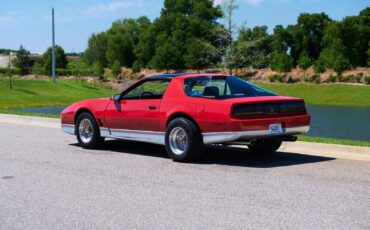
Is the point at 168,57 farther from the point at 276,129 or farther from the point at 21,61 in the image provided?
the point at 276,129

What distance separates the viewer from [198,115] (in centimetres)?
874

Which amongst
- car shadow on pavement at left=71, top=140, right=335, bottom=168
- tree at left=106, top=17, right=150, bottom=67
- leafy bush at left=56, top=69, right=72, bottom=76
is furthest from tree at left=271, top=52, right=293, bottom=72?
car shadow on pavement at left=71, top=140, right=335, bottom=168

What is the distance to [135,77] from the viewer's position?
109375 mm

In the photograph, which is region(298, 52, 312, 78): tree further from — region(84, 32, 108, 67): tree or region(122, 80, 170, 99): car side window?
region(122, 80, 170, 99): car side window

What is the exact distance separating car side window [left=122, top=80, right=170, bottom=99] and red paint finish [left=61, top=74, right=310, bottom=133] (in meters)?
0.08

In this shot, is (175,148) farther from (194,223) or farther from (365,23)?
(365,23)

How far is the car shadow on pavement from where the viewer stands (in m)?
8.86

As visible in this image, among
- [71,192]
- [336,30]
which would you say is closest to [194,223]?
[71,192]

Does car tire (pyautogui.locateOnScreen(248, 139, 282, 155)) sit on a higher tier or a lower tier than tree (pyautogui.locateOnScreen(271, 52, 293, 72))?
lower

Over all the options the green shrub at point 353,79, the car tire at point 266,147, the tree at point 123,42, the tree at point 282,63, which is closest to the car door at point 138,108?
the car tire at point 266,147

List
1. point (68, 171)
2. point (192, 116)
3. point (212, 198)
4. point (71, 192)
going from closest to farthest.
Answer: point (212, 198)
point (71, 192)
point (68, 171)
point (192, 116)

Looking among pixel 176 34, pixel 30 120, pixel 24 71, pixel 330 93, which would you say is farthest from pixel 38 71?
pixel 30 120

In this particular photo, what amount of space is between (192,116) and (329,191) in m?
2.89

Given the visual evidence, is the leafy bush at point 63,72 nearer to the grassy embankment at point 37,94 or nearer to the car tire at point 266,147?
the grassy embankment at point 37,94
